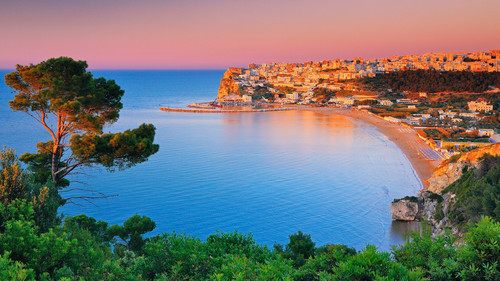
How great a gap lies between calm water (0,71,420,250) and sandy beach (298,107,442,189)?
679 millimetres

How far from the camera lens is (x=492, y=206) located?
9906 millimetres

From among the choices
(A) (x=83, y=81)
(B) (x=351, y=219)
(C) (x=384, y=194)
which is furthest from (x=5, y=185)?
(C) (x=384, y=194)

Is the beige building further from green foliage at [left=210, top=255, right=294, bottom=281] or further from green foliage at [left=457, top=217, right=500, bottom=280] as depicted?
green foliage at [left=210, top=255, right=294, bottom=281]

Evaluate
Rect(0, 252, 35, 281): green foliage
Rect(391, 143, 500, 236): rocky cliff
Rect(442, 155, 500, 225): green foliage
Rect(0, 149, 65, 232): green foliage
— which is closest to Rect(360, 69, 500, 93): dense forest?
Rect(391, 143, 500, 236): rocky cliff

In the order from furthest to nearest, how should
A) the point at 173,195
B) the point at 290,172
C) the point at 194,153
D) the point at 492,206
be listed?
the point at 194,153
the point at 290,172
the point at 173,195
the point at 492,206

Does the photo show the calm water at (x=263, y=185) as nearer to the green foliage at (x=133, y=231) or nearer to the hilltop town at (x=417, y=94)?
the green foliage at (x=133, y=231)

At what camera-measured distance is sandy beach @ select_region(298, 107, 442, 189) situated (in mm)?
23850

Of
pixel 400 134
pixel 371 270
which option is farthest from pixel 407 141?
pixel 371 270

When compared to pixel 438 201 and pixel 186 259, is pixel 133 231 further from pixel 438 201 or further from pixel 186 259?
pixel 438 201

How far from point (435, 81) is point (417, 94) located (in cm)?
616

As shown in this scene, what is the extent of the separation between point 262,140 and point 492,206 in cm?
2570

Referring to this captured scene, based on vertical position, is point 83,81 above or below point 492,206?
above

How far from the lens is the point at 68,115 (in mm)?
8836

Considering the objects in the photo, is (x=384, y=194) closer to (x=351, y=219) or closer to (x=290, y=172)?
(x=351, y=219)
